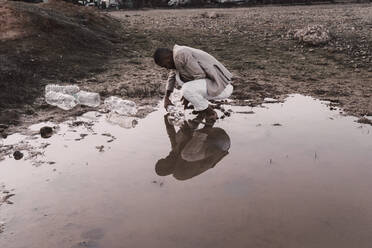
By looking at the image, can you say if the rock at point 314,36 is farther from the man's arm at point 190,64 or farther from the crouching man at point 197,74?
the man's arm at point 190,64

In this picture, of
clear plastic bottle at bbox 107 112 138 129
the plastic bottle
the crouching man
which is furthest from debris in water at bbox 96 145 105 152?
the crouching man

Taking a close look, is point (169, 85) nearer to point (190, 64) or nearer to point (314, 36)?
point (190, 64)

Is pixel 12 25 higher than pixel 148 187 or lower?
higher

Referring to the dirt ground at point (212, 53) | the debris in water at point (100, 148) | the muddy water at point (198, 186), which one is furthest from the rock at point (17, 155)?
the dirt ground at point (212, 53)

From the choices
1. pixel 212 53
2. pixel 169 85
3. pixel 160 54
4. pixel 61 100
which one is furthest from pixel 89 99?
pixel 212 53

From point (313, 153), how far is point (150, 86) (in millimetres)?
3137

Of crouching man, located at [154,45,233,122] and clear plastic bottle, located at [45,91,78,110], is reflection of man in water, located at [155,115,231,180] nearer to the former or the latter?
crouching man, located at [154,45,233,122]

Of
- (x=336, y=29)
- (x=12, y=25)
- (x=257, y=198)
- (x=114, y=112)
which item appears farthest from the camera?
(x=336, y=29)

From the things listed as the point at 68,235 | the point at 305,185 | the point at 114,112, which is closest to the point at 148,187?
the point at 68,235

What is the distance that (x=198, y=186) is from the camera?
11.1 ft

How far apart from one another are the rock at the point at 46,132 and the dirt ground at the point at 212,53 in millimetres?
303

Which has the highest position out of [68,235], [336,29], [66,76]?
[336,29]

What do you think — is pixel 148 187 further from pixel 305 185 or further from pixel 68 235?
pixel 305 185

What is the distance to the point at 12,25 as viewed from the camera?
25.9ft
